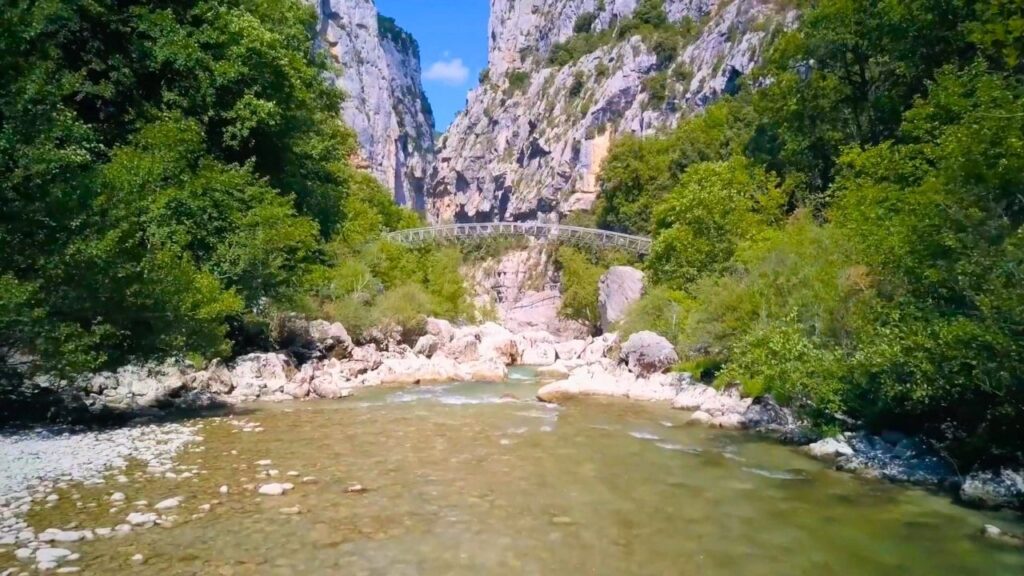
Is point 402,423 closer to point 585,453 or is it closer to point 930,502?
point 585,453

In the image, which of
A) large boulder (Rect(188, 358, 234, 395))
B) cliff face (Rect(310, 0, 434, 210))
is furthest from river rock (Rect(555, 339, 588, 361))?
cliff face (Rect(310, 0, 434, 210))

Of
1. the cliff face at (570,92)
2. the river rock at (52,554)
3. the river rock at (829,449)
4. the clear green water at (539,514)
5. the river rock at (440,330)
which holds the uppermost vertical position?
the cliff face at (570,92)

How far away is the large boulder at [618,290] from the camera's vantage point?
121ft

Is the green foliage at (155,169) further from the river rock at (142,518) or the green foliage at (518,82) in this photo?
the green foliage at (518,82)

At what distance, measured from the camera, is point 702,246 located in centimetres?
2750

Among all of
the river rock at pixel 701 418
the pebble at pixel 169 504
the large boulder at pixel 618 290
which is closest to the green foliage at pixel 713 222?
the large boulder at pixel 618 290

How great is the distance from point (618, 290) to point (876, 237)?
26.4m

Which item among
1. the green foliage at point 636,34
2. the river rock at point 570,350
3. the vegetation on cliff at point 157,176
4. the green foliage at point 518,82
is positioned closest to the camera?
the vegetation on cliff at point 157,176

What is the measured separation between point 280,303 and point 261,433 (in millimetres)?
7188

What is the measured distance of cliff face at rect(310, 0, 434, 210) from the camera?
9781 centimetres

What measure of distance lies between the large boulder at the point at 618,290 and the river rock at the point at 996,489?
27.1m

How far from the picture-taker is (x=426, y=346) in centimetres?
2900

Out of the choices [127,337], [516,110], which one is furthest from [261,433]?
[516,110]

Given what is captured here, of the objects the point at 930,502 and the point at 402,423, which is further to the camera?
the point at 402,423
